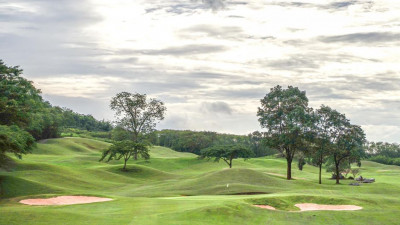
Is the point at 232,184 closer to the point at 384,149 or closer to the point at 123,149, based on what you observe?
the point at 123,149

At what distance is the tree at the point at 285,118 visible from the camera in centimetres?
7100

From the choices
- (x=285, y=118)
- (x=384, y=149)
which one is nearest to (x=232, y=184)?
(x=285, y=118)

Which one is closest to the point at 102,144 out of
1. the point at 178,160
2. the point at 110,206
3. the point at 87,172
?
the point at 178,160

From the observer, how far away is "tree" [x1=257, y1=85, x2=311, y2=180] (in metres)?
A: 71.0

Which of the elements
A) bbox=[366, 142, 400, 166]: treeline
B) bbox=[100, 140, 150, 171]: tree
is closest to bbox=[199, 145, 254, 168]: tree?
bbox=[100, 140, 150, 171]: tree

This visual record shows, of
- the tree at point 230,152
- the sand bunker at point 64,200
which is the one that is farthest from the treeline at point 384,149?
the sand bunker at point 64,200

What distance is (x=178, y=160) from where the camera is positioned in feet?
359

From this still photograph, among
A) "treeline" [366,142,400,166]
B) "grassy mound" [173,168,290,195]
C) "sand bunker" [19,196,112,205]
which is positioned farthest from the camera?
"treeline" [366,142,400,166]

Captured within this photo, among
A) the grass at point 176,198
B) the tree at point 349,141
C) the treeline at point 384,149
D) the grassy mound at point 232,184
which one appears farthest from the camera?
the treeline at point 384,149

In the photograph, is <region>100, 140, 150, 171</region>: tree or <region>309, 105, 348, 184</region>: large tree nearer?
<region>309, 105, 348, 184</region>: large tree

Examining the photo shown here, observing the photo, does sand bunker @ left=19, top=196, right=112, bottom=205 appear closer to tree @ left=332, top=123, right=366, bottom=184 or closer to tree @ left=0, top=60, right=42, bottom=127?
tree @ left=0, top=60, right=42, bottom=127

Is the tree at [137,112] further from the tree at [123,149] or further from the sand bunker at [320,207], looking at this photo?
the sand bunker at [320,207]

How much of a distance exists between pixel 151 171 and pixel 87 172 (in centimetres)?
1610

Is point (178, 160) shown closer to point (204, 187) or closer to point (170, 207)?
point (204, 187)
